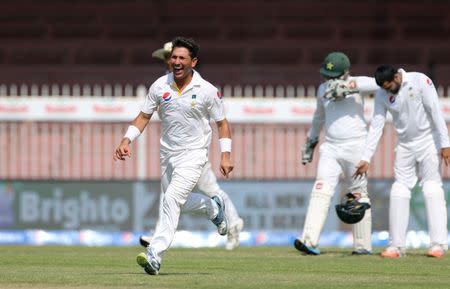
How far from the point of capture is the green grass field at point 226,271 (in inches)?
390

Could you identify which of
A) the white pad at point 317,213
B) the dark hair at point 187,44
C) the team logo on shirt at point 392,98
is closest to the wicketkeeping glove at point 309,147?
the white pad at point 317,213

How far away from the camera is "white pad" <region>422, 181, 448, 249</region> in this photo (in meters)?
13.0

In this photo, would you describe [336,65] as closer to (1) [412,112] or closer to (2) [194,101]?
(1) [412,112]

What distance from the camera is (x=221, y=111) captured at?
1116cm

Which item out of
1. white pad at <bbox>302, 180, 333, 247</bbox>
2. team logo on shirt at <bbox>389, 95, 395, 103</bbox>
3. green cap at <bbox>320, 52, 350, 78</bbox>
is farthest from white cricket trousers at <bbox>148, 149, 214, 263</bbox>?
green cap at <bbox>320, 52, 350, 78</bbox>

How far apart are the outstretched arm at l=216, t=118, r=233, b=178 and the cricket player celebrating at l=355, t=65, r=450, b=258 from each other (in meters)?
2.16

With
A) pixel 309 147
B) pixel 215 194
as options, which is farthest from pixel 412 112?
pixel 215 194

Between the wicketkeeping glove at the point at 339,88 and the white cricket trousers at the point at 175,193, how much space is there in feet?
7.77

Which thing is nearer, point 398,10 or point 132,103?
point 132,103

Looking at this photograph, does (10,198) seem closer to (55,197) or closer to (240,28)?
(55,197)

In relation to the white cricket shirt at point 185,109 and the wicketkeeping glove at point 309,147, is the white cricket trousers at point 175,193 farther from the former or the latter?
the wicketkeeping glove at point 309,147

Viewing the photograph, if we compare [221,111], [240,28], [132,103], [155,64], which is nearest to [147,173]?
[132,103]

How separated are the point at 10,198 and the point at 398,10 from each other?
12388 mm

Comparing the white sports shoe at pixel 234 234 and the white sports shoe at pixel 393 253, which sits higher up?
the white sports shoe at pixel 393 253
